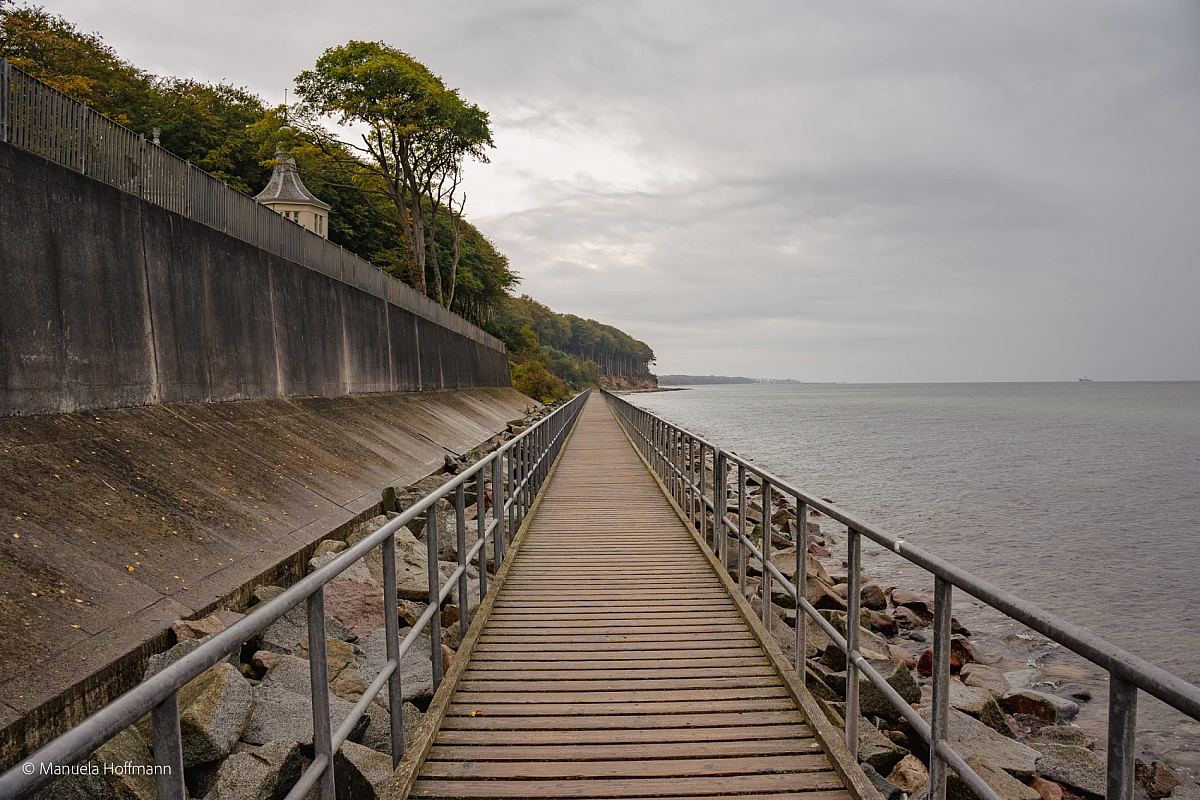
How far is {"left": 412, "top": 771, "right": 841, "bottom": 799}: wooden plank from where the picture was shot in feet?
11.1

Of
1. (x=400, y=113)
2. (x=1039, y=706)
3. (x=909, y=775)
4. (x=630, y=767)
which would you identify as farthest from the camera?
(x=400, y=113)

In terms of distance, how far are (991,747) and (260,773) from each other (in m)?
5.14

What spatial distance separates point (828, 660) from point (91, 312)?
8.06 meters

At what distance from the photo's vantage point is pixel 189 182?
36.7 feet

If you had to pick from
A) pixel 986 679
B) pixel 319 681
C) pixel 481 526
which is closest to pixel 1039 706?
pixel 986 679

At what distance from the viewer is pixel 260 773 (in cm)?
327

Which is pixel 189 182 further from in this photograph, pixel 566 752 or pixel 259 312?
pixel 566 752

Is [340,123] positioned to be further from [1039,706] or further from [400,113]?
[1039,706]

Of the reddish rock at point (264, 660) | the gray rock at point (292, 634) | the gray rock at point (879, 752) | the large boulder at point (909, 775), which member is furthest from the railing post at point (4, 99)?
the large boulder at point (909, 775)

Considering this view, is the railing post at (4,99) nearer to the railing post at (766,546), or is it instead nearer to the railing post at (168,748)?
the railing post at (766,546)

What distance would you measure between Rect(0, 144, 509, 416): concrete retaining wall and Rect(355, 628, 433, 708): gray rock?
12.9 ft

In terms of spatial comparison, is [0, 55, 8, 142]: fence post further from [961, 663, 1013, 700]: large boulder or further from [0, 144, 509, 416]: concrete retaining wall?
[961, 663, 1013, 700]: large boulder

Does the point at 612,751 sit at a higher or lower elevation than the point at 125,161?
lower

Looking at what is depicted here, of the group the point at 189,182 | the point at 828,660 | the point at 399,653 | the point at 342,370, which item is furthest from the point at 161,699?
the point at 342,370
